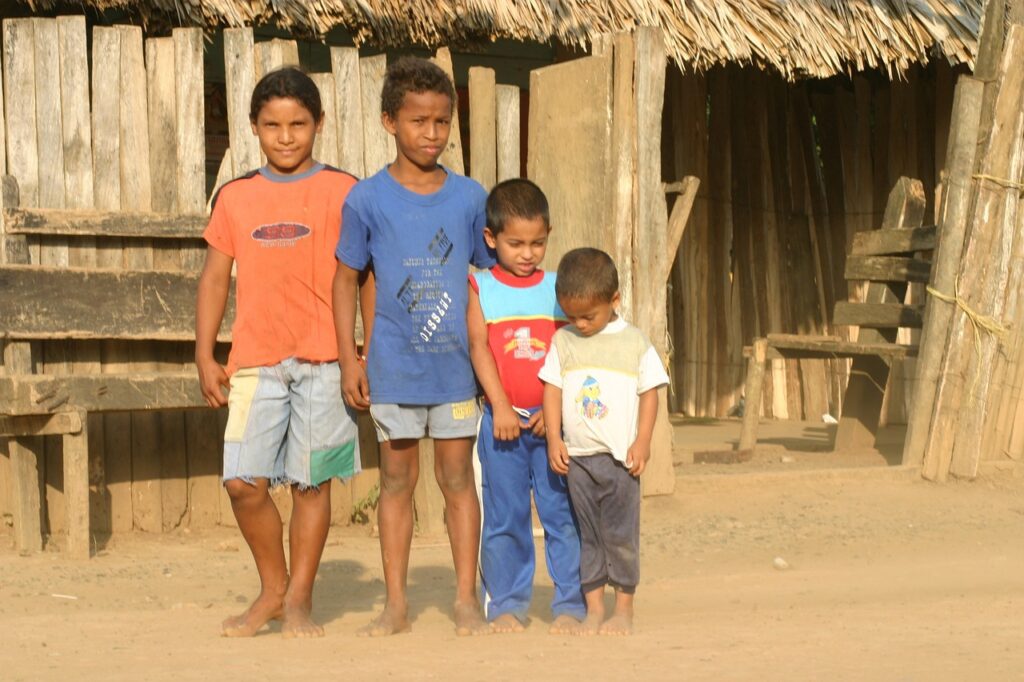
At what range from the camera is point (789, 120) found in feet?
35.3

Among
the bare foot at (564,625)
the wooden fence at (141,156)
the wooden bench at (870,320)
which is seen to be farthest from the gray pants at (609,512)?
the wooden bench at (870,320)

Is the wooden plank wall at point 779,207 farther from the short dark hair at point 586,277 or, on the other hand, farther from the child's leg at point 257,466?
the child's leg at point 257,466

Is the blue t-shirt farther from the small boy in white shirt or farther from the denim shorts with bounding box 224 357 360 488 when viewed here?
the small boy in white shirt

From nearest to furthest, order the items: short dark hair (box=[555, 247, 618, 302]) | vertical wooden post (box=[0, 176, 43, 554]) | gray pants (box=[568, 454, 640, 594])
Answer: short dark hair (box=[555, 247, 618, 302])
gray pants (box=[568, 454, 640, 594])
vertical wooden post (box=[0, 176, 43, 554])

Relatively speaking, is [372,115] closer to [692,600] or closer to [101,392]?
[101,392]

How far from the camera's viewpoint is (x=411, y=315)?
416 centimetres

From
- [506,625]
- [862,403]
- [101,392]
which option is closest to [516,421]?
[506,625]

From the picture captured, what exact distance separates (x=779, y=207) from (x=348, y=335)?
24.0 feet

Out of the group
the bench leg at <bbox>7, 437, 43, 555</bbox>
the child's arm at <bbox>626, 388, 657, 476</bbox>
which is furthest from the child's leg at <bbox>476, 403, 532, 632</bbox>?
the bench leg at <bbox>7, 437, 43, 555</bbox>

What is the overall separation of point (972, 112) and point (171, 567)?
13.6ft

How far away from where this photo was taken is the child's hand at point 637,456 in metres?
4.19

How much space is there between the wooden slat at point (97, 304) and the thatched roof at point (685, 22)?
145 cm

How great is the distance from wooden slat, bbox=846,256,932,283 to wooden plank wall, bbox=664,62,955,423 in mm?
2324

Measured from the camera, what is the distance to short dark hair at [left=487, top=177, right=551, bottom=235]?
165 inches
